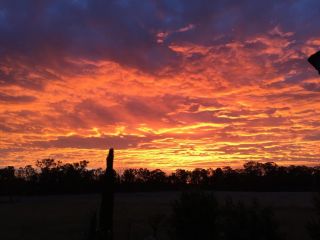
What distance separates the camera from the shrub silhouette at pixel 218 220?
17.9m

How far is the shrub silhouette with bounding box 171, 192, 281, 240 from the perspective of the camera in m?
17.9

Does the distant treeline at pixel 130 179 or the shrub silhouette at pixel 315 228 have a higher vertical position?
the distant treeline at pixel 130 179

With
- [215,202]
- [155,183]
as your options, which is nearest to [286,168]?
[155,183]

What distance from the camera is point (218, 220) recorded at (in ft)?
72.2

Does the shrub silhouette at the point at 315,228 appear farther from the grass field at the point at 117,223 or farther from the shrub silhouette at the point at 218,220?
the grass field at the point at 117,223

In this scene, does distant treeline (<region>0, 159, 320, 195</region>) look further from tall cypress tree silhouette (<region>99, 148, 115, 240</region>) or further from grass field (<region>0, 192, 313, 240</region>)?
tall cypress tree silhouette (<region>99, 148, 115, 240</region>)

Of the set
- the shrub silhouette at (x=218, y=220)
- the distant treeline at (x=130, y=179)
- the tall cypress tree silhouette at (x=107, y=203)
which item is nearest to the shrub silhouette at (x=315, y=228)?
the shrub silhouette at (x=218, y=220)

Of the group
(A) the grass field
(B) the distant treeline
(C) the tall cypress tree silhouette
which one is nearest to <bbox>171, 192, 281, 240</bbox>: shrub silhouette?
(C) the tall cypress tree silhouette

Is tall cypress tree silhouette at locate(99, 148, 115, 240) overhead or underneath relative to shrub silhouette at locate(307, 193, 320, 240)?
overhead

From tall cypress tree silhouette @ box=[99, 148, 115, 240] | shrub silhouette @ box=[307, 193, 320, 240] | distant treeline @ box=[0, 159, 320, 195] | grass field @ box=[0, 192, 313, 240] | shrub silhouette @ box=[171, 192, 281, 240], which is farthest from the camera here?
distant treeline @ box=[0, 159, 320, 195]

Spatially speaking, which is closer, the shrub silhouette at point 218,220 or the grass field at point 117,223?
the shrub silhouette at point 218,220

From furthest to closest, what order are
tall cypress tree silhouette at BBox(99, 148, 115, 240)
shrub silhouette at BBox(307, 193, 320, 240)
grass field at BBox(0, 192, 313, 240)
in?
grass field at BBox(0, 192, 313, 240), tall cypress tree silhouette at BBox(99, 148, 115, 240), shrub silhouette at BBox(307, 193, 320, 240)

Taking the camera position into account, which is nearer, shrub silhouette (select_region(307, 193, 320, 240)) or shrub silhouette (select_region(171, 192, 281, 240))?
shrub silhouette (select_region(307, 193, 320, 240))

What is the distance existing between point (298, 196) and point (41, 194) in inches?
3047
